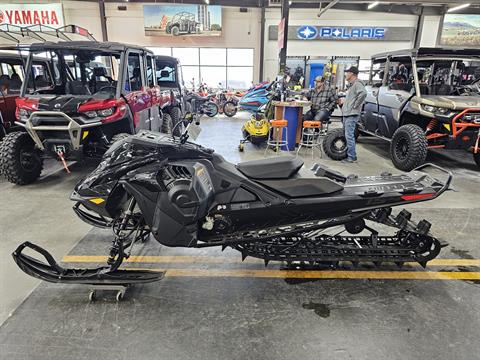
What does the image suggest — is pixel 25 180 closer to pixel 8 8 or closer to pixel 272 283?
pixel 272 283

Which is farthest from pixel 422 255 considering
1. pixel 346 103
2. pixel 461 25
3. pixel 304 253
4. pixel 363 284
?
pixel 461 25

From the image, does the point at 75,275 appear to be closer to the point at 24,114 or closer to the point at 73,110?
the point at 73,110

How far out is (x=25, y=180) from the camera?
193 inches

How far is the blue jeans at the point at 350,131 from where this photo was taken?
6.31 metres

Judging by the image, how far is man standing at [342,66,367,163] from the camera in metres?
6.05

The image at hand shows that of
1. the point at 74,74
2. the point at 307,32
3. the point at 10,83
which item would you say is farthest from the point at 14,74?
the point at 307,32

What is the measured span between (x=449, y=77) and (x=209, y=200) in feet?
23.7

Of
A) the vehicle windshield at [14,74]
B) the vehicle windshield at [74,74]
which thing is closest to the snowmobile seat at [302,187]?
the vehicle windshield at [74,74]

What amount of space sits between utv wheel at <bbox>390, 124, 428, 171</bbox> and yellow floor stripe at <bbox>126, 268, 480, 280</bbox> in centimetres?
336

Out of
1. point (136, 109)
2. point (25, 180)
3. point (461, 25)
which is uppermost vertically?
point (461, 25)

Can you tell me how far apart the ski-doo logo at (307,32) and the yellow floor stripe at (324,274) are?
14.7 meters

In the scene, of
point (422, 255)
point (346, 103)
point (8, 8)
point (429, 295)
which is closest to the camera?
point (429, 295)

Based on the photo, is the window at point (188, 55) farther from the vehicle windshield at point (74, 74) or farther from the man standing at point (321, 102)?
the vehicle windshield at point (74, 74)

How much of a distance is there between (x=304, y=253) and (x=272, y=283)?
36 centimetres
